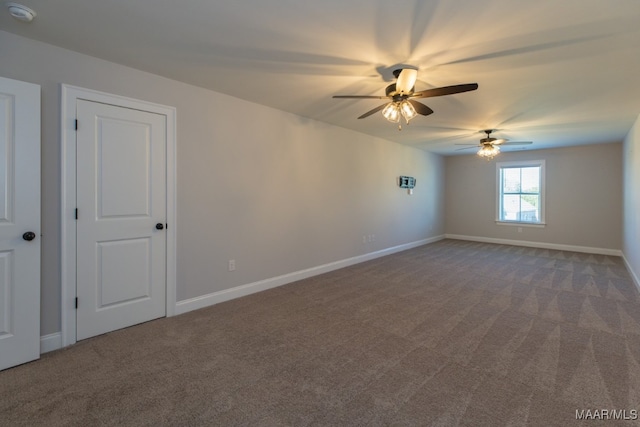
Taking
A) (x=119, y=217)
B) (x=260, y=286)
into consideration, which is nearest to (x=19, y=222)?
(x=119, y=217)

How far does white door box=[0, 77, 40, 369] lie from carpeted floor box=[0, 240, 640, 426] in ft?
0.78

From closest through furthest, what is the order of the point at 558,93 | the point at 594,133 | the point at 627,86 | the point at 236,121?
the point at 627,86 < the point at 558,93 < the point at 236,121 < the point at 594,133

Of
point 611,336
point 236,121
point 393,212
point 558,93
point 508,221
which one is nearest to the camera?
point 611,336

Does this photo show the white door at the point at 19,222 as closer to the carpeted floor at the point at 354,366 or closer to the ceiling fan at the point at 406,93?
the carpeted floor at the point at 354,366

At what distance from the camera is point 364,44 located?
7.89 ft

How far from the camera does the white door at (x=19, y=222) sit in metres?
2.22

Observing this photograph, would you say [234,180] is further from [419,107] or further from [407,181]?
[407,181]

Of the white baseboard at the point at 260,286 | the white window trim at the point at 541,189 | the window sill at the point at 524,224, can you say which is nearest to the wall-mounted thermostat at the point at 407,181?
the white baseboard at the point at 260,286

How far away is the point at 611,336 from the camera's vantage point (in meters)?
2.77

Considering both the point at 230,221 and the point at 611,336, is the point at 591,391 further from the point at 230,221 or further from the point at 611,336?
the point at 230,221

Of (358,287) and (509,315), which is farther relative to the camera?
(358,287)

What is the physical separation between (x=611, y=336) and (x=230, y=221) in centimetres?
403

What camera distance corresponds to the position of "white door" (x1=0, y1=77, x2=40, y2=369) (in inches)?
87.5

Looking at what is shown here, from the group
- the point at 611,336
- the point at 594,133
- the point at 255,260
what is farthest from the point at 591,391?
the point at 594,133
